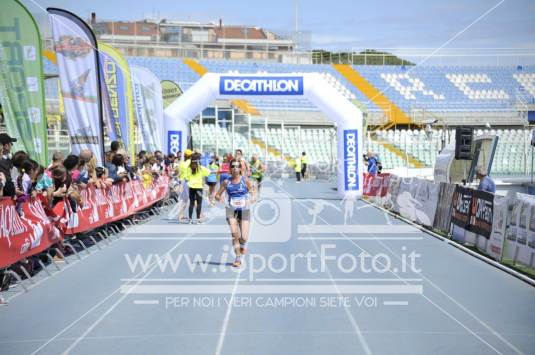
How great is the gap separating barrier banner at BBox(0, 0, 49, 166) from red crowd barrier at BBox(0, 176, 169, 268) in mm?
1458

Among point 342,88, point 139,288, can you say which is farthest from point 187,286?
point 342,88

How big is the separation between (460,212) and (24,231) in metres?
9.51

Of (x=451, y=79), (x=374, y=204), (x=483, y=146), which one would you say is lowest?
(x=374, y=204)

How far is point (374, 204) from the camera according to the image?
91.0ft

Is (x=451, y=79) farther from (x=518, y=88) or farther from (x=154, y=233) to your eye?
(x=154, y=233)

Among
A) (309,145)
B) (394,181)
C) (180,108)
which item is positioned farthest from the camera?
(309,145)

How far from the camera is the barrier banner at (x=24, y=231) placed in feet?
31.9

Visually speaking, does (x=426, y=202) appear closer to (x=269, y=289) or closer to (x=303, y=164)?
(x=269, y=289)

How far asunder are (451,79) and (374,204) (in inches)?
1441

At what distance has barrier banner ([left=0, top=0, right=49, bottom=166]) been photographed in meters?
13.7

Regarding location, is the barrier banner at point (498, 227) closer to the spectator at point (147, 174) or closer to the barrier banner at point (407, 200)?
the barrier banner at point (407, 200)

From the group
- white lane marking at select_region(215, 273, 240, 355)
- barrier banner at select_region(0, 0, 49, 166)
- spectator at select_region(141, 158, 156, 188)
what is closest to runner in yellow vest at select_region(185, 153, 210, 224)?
spectator at select_region(141, 158, 156, 188)

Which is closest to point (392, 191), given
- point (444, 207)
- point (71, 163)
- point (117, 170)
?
point (444, 207)

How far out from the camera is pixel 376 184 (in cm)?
2973
